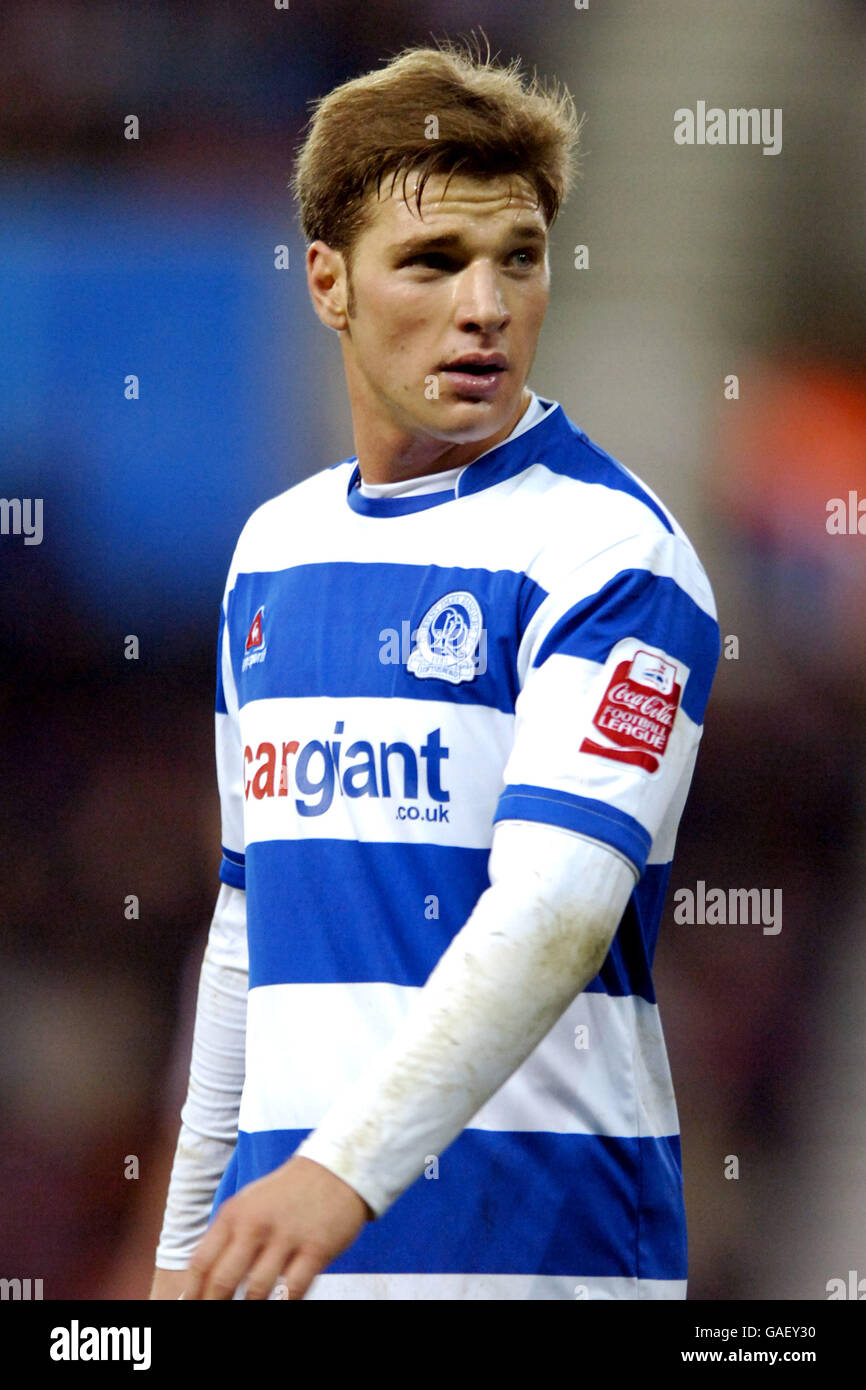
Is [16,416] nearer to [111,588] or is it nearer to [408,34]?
[111,588]

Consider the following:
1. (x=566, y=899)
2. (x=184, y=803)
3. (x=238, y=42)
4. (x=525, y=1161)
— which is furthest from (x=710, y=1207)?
(x=238, y=42)

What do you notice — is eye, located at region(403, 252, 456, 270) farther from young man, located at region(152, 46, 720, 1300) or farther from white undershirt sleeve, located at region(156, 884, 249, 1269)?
white undershirt sleeve, located at region(156, 884, 249, 1269)

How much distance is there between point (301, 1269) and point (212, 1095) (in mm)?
875

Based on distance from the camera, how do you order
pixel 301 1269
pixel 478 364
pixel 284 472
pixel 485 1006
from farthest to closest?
pixel 284 472 → pixel 478 364 → pixel 485 1006 → pixel 301 1269

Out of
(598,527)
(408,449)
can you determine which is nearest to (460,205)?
(408,449)

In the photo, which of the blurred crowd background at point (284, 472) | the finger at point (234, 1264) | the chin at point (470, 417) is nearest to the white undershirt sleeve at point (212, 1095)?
the chin at point (470, 417)

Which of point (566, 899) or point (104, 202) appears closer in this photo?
point (566, 899)

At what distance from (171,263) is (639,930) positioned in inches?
85.4

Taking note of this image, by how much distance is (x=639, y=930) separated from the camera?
1.83 m

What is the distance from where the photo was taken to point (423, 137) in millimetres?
1929

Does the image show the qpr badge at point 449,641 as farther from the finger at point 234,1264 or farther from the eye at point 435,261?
the finger at point 234,1264

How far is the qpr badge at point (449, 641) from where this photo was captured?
1.79 metres

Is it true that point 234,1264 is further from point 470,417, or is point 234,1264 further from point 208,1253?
point 470,417
